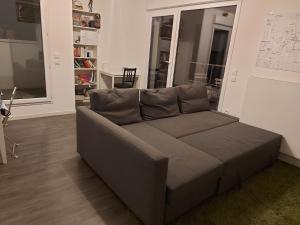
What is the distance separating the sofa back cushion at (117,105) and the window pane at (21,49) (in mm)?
2225

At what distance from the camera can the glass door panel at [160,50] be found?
4840 mm

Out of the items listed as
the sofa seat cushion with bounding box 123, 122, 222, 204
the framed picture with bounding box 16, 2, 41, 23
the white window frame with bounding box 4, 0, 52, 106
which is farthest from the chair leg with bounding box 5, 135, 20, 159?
the framed picture with bounding box 16, 2, 41, 23

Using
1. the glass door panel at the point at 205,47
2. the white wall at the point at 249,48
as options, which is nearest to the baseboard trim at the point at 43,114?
the glass door panel at the point at 205,47

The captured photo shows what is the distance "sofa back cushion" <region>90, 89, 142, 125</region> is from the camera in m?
2.52

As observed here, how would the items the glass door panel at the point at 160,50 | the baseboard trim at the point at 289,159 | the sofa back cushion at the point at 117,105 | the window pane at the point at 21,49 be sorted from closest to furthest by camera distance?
the sofa back cushion at the point at 117,105
the baseboard trim at the point at 289,159
the window pane at the point at 21,49
the glass door panel at the point at 160,50

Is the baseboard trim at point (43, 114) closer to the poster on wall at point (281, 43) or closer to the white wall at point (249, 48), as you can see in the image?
the white wall at point (249, 48)

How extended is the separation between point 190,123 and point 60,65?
2843 mm

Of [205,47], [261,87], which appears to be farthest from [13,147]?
[205,47]

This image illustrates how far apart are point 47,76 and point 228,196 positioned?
12.2ft

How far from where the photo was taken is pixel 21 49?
388 cm

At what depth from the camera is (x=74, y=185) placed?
2.24 m

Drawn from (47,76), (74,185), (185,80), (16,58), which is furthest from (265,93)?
(16,58)

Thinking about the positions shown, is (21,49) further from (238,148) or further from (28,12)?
(238,148)

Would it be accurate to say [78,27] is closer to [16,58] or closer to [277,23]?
[16,58]
